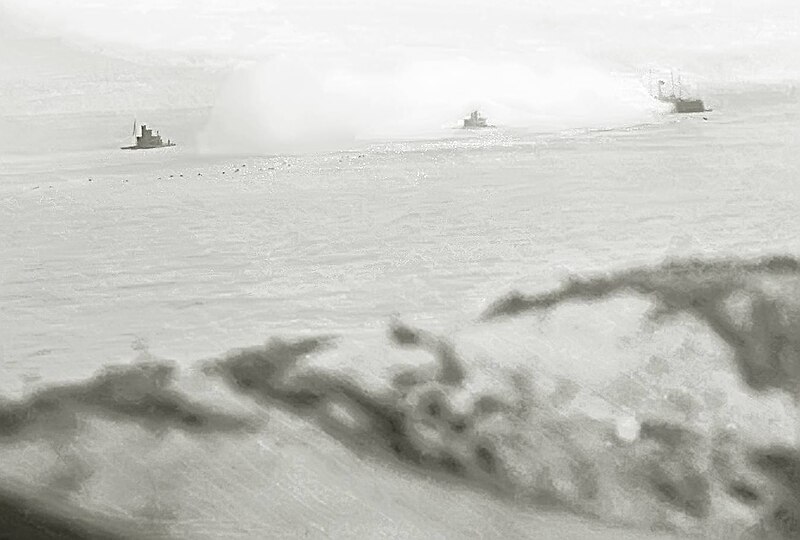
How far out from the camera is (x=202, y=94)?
3.45 metres

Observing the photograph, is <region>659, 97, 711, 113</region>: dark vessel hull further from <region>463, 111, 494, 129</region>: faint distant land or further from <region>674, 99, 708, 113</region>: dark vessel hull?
<region>463, 111, 494, 129</region>: faint distant land

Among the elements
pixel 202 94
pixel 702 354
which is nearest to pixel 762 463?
pixel 702 354

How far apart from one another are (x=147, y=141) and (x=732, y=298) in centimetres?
264

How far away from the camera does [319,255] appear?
311cm

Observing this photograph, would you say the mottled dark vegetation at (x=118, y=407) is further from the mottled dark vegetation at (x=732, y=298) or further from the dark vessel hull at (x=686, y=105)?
the dark vessel hull at (x=686, y=105)

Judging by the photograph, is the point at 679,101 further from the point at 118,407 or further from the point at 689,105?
the point at 118,407

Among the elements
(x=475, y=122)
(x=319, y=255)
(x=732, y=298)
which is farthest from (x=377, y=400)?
(x=475, y=122)

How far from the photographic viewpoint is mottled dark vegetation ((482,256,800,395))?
2.90 m

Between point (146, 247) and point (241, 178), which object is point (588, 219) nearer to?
point (241, 178)

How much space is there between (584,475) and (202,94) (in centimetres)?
227

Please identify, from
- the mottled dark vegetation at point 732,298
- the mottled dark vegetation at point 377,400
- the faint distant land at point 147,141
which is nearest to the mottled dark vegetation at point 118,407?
the mottled dark vegetation at point 377,400

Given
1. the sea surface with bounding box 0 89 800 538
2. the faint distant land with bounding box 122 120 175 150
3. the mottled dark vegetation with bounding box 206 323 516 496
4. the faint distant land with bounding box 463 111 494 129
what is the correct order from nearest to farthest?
the sea surface with bounding box 0 89 800 538, the mottled dark vegetation with bounding box 206 323 516 496, the faint distant land with bounding box 122 120 175 150, the faint distant land with bounding box 463 111 494 129

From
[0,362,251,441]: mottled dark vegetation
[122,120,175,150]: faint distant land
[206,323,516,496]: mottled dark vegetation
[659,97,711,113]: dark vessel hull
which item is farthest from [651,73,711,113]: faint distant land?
[0,362,251,441]: mottled dark vegetation

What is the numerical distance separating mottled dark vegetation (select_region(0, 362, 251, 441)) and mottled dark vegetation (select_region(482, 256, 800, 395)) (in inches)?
44.1
